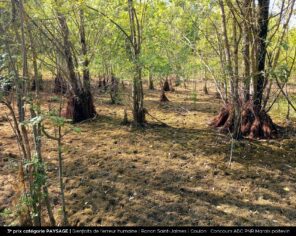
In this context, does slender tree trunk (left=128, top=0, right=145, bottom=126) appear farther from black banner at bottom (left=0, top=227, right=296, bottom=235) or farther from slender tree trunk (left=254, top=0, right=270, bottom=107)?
black banner at bottom (left=0, top=227, right=296, bottom=235)

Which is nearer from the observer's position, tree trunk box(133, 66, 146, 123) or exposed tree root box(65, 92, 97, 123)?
tree trunk box(133, 66, 146, 123)

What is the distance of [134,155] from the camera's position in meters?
6.96

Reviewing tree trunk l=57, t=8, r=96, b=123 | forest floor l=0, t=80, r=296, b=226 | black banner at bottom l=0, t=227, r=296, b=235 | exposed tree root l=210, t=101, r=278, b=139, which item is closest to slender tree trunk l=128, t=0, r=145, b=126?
forest floor l=0, t=80, r=296, b=226

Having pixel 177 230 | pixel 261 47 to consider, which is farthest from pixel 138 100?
pixel 177 230

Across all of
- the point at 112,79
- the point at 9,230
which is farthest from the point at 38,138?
the point at 112,79

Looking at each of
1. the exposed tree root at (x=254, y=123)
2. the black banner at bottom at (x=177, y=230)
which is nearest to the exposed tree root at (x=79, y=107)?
the exposed tree root at (x=254, y=123)

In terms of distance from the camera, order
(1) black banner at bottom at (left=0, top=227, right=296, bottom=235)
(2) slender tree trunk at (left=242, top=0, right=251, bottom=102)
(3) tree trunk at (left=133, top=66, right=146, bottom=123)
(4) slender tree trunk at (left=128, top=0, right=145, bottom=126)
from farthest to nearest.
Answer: (3) tree trunk at (left=133, top=66, right=146, bottom=123) → (4) slender tree trunk at (left=128, top=0, right=145, bottom=126) → (2) slender tree trunk at (left=242, top=0, right=251, bottom=102) → (1) black banner at bottom at (left=0, top=227, right=296, bottom=235)

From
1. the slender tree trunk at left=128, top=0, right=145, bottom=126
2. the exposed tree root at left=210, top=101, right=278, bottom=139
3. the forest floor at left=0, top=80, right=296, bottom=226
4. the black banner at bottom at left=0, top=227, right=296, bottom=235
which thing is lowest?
the black banner at bottom at left=0, top=227, right=296, bottom=235

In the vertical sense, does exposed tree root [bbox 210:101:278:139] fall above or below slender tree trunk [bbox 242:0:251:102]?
below

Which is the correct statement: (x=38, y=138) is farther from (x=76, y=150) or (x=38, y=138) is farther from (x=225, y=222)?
(x=76, y=150)

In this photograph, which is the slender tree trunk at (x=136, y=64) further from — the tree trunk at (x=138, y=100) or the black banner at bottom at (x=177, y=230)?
the black banner at bottom at (x=177, y=230)

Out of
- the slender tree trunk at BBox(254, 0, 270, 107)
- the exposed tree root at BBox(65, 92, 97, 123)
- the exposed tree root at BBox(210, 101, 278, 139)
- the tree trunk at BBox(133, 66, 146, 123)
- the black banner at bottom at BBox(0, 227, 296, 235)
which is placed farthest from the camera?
the exposed tree root at BBox(65, 92, 97, 123)

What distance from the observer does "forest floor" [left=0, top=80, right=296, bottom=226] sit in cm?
468

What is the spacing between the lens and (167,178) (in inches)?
230
